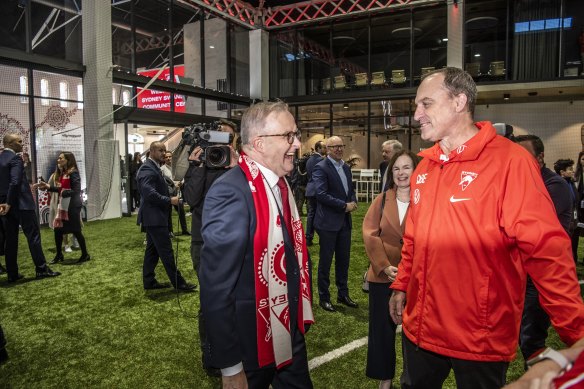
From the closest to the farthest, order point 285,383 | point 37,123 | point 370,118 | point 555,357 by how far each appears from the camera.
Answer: point 555,357 < point 285,383 < point 37,123 < point 370,118

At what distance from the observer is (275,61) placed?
16.5 metres

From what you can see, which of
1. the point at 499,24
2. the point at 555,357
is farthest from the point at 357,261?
the point at 499,24

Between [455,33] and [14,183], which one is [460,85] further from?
[455,33]

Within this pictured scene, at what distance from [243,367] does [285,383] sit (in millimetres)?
306

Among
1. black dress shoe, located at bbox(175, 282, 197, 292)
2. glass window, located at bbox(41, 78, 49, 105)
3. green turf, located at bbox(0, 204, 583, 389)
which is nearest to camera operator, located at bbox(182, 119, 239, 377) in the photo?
green turf, located at bbox(0, 204, 583, 389)

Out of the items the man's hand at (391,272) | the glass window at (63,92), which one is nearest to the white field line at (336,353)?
the man's hand at (391,272)

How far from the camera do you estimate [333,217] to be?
4.18 m

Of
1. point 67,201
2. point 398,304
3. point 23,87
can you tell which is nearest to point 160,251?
point 67,201

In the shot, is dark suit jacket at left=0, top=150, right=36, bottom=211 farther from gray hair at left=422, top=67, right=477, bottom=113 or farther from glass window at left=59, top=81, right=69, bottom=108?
glass window at left=59, top=81, right=69, bottom=108

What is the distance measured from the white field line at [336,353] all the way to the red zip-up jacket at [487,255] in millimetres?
1653

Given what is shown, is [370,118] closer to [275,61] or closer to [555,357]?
[275,61]

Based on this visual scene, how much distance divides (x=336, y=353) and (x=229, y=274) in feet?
7.34

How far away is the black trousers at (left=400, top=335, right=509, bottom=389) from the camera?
60.4 inches

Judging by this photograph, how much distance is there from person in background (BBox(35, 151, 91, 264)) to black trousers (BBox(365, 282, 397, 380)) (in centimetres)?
518
